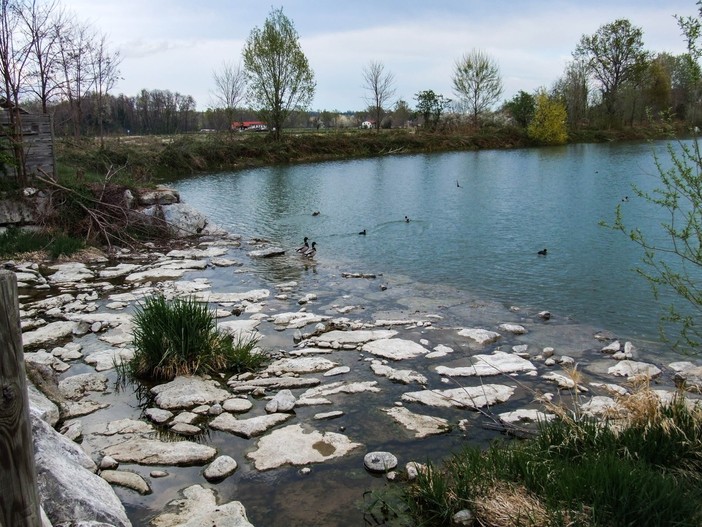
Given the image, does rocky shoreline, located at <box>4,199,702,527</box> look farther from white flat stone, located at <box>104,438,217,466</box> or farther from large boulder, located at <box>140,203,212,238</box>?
large boulder, located at <box>140,203,212,238</box>

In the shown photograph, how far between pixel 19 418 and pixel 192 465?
2675mm

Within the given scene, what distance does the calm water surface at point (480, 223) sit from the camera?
10367 mm

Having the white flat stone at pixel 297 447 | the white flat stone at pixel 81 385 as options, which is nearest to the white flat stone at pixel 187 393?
the white flat stone at pixel 81 385

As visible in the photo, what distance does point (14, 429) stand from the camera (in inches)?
84.3

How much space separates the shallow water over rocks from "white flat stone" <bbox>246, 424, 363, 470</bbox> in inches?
0.6

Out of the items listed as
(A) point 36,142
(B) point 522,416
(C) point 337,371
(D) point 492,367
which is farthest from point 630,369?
(A) point 36,142

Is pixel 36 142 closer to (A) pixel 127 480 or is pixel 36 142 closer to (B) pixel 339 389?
(B) pixel 339 389

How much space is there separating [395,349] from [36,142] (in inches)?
431

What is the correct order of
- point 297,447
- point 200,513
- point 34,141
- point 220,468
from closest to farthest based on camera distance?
point 200,513 < point 220,468 < point 297,447 < point 34,141

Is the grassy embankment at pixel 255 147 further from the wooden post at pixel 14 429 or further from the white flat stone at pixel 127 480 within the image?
the wooden post at pixel 14 429

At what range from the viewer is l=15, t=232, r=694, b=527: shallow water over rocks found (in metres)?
4.42

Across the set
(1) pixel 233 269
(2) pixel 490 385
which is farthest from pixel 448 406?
(1) pixel 233 269

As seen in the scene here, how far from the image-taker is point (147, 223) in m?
14.6

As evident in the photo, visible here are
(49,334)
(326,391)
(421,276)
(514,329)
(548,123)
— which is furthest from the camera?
(548,123)
